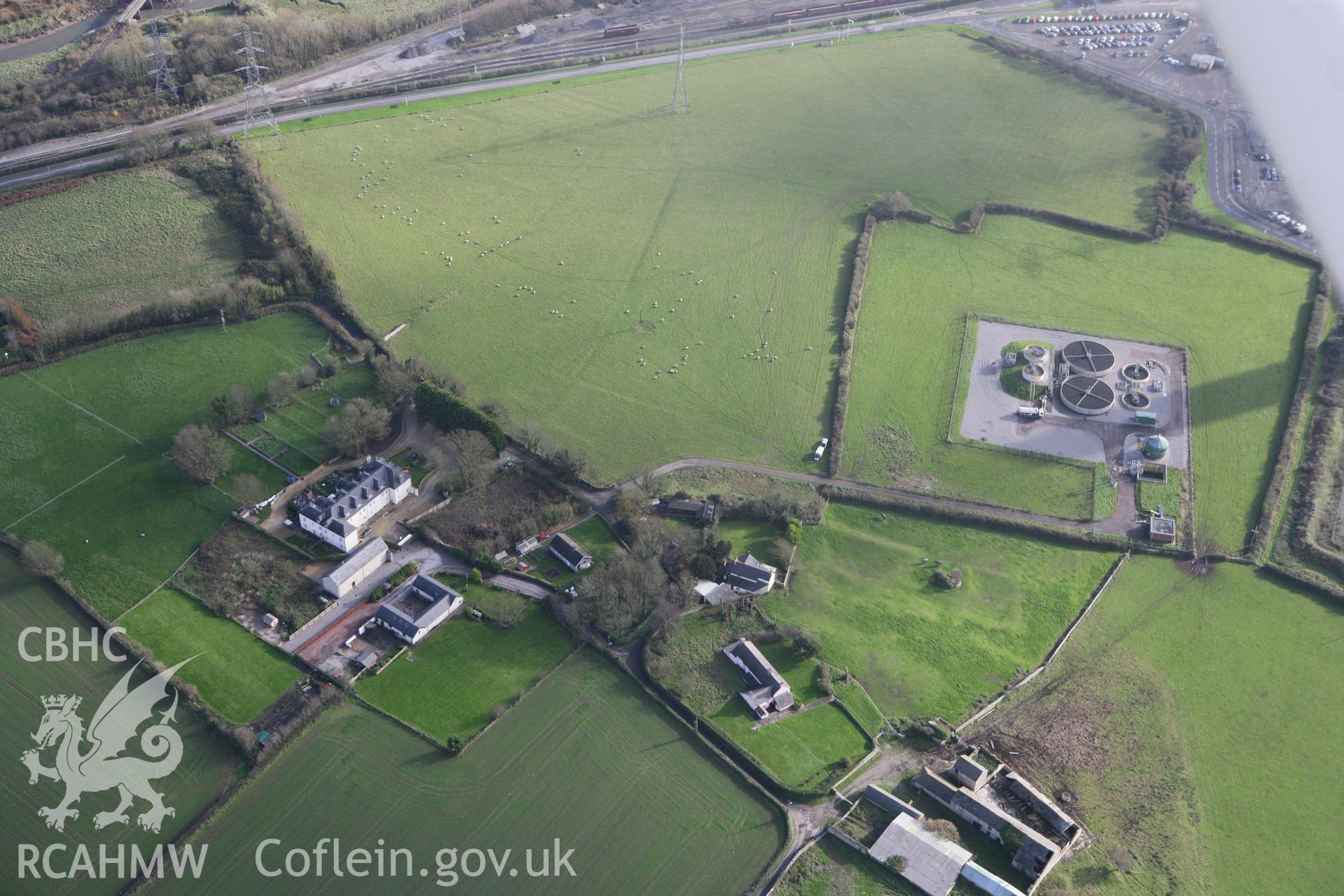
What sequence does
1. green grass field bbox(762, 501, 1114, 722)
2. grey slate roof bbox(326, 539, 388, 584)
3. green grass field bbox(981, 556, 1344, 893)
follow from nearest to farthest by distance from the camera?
green grass field bbox(981, 556, 1344, 893) < green grass field bbox(762, 501, 1114, 722) < grey slate roof bbox(326, 539, 388, 584)

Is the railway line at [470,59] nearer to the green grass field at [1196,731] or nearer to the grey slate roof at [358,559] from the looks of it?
the grey slate roof at [358,559]

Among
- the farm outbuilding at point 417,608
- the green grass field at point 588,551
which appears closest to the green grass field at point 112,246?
the farm outbuilding at point 417,608

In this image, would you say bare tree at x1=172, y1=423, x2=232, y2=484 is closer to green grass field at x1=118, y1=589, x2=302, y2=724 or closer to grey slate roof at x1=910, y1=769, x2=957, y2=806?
green grass field at x1=118, y1=589, x2=302, y2=724

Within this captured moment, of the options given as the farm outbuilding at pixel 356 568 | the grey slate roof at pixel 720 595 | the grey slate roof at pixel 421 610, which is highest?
the farm outbuilding at pixel 356 568

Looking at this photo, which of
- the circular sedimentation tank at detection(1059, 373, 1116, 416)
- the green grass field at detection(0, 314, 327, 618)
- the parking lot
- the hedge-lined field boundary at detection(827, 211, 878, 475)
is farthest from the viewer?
the parking lot
